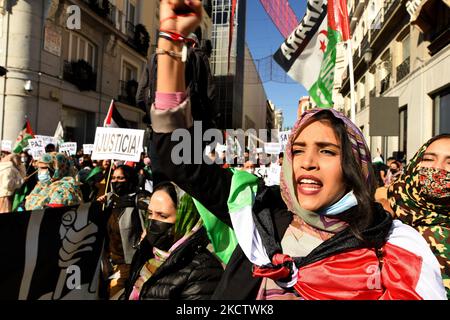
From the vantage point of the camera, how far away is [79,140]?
16562 mm

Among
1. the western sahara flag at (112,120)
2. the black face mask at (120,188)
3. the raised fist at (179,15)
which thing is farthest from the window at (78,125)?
the raised fist at (179,15)

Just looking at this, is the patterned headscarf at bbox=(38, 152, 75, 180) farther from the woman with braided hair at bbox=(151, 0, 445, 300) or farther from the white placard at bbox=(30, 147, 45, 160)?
the white placard at bbox=(30, 147, 45, 160)

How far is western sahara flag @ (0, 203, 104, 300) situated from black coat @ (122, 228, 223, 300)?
668 millimetres

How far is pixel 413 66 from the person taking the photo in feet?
39.2

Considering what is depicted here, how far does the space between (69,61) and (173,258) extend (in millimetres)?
15000

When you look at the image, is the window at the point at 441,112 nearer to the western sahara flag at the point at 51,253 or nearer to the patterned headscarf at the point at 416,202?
the patterned headscarf at the point at 416,202

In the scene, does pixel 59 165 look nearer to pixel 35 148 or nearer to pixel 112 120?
pixel 112 120

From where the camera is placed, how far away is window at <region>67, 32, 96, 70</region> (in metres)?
15.5

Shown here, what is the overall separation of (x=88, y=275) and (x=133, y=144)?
2.80 m

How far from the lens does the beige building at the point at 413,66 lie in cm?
984

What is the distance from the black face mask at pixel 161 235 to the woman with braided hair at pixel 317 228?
2.75ft

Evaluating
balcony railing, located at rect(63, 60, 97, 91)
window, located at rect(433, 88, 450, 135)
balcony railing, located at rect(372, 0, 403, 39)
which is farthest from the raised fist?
balcony railing, located at rect(63, 60, 97, 91)
